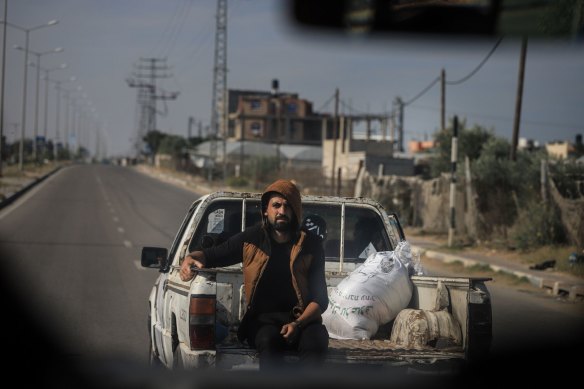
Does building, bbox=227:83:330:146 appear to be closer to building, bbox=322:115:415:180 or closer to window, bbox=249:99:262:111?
window, bbox=249:99:262:111

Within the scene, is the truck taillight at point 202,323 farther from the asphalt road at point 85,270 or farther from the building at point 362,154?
the building at point 362,154

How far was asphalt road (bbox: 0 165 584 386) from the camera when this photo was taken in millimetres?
9133

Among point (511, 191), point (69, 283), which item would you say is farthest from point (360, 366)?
point (511, 191)

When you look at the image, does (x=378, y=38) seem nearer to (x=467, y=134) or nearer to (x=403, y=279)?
(x=403, y=279)

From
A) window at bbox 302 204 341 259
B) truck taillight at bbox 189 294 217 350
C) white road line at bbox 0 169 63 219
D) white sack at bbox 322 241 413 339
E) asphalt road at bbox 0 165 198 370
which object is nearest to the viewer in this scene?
truck taillight at bbox 189 294 217 350

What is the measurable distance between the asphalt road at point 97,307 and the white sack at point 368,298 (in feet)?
2.67

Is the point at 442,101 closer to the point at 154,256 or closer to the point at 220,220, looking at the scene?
the point at 220,220

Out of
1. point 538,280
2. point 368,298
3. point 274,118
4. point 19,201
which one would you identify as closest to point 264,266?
point 368,298

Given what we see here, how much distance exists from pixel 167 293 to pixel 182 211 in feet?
99.7

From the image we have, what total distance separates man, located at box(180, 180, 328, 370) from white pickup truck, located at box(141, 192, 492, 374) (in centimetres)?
18

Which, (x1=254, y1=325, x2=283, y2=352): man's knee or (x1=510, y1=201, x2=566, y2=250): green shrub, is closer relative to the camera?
(x1=254, y1=325, x2=283, y2=352): man's knee

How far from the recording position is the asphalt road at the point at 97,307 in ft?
30.0

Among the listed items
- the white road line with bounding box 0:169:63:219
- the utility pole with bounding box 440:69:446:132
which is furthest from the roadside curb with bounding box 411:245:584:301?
the utility pole with bounding box 440:69:446:132

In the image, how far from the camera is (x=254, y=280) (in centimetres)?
574
